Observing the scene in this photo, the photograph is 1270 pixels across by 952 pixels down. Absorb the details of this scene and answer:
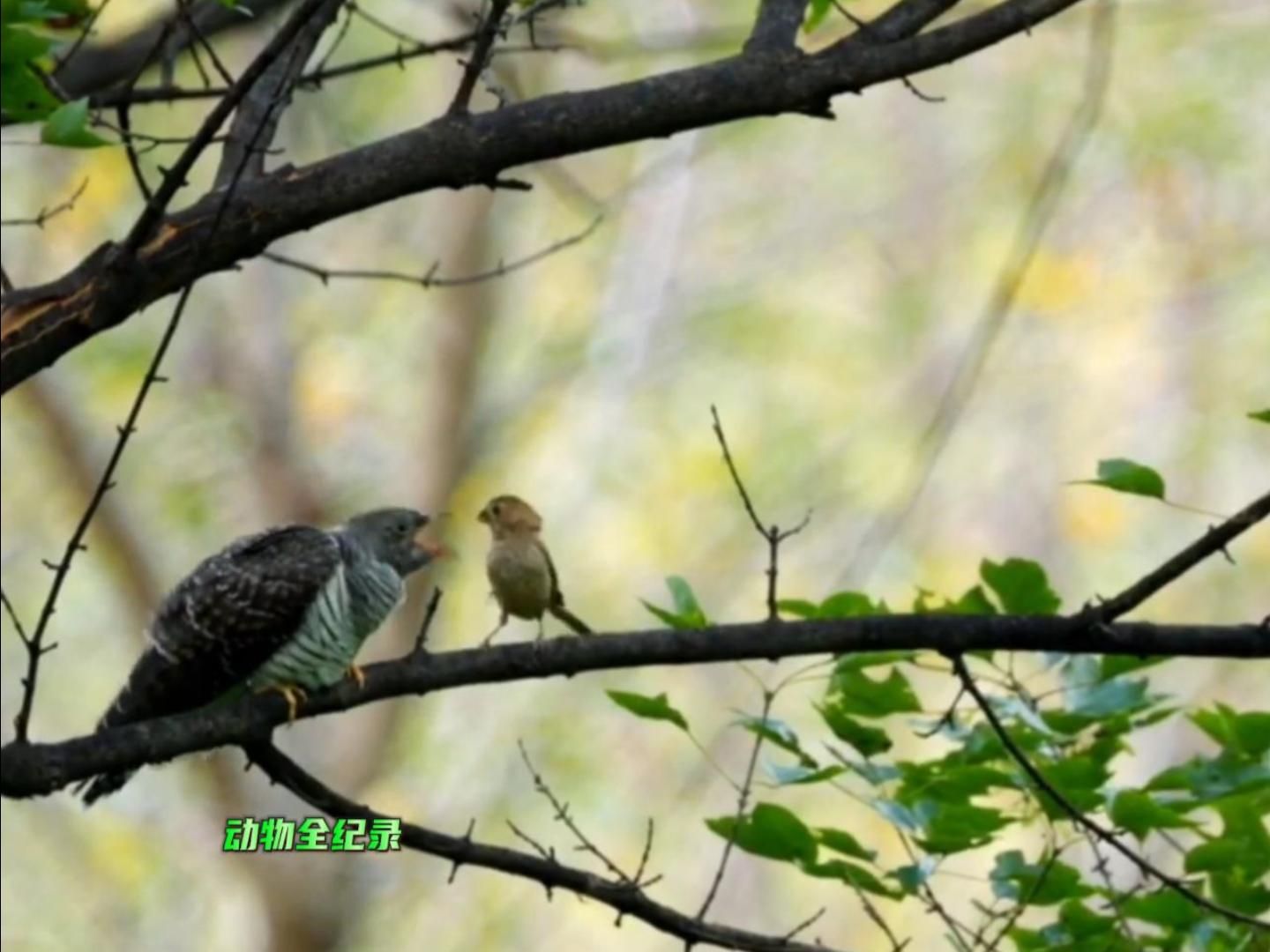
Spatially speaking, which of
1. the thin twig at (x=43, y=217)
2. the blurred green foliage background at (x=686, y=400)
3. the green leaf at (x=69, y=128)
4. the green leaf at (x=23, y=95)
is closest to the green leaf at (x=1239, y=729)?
the green leaf at (x=69, y=128)

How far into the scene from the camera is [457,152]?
2.64 metres

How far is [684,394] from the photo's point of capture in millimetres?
10039

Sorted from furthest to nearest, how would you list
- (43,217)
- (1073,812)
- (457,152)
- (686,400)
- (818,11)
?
(686,400) → (43,217) → (818,11) → (457,152) → (1073,812)

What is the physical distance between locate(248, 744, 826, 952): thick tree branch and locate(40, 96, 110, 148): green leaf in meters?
0.96

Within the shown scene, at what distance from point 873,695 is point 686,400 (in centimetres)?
763

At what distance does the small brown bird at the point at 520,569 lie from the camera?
3254mm

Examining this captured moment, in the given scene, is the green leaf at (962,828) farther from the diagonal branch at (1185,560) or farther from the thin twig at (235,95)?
the thin twig at (235,95)

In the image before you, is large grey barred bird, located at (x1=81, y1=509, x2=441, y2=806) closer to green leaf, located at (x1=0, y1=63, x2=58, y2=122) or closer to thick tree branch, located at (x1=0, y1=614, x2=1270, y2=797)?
thick tree branch, located at (x1=0, y1=614, x2=1270, y2=797)

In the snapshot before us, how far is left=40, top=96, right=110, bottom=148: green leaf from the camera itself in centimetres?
224

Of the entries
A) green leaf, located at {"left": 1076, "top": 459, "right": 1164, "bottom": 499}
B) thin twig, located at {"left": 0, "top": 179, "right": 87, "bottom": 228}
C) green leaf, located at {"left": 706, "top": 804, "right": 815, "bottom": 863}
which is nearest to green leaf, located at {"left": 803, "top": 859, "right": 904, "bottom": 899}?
green leaf, located at {"left": 706, "top": 804, "right": 815, "bottom": 863}

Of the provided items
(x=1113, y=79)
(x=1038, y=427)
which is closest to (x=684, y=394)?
(x=1038, y=427)

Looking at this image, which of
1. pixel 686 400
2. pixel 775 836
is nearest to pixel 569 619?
pixel 775 836

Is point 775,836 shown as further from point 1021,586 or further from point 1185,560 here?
point 1185,560

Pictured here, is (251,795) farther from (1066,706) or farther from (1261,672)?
(1066,706)
